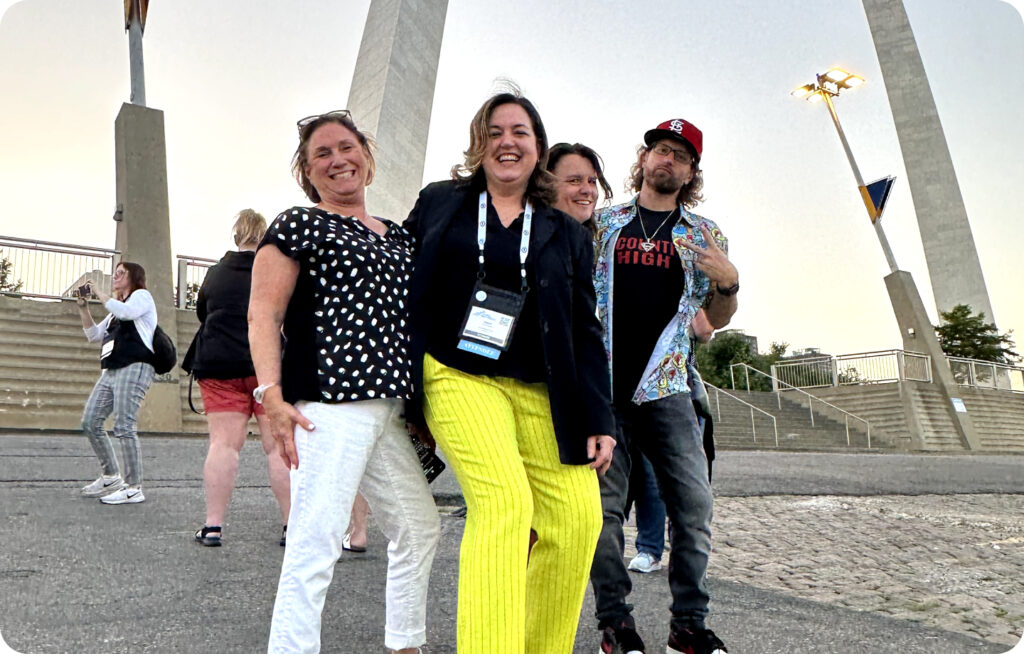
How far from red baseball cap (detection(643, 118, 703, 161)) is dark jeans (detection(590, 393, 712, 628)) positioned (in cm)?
89

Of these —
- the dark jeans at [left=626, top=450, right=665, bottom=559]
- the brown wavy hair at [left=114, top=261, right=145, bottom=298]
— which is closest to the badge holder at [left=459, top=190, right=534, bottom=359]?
the dark jeans at [left=626, top=450, right=665, bottom=559]

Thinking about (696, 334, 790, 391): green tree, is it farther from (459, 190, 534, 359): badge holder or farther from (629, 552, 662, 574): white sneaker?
(459, 190, 534, 359): badge holder

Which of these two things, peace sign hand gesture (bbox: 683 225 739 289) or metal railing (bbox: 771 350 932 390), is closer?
peace sign hand gesture (bbox: 683 225 739 289)

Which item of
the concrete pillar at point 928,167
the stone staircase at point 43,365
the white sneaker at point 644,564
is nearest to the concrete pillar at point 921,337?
the concrete pillar at point 928,167

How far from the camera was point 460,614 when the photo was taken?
1.99 meters

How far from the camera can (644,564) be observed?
4156 millimetres

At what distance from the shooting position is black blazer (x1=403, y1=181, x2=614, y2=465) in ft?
7.19

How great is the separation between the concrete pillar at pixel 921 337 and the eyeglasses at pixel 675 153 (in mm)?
23256

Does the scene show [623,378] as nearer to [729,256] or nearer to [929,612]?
[729,256]

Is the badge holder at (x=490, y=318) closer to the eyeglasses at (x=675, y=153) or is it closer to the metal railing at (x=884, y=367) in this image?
the eyeglasses at (x=675, y=153)

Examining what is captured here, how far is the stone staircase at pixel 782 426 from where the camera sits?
18125 millimetres

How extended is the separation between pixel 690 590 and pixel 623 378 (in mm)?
697

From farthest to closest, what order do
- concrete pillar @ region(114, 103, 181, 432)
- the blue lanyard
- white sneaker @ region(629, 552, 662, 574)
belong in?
concrete pillar @ region(114, 103, 181, 432) → white sneaker @ region(629, 552, 662, 574) → the blue lanyard

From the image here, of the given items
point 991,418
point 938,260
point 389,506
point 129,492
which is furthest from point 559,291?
point 938,260
